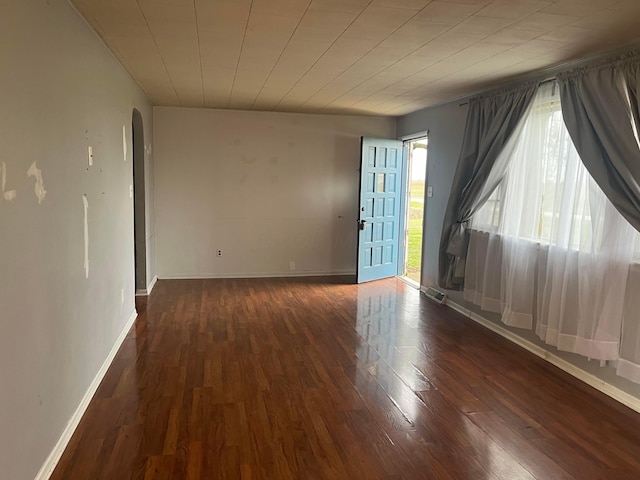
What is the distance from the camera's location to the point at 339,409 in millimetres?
3014

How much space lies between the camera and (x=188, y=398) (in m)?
3.11

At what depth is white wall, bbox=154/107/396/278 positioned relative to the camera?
665cm

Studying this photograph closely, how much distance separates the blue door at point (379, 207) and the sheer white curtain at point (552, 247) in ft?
6.60

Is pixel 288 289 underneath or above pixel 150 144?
underneath

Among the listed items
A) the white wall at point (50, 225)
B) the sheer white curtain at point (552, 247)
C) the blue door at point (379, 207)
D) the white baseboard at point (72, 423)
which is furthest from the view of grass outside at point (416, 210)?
the white wall at point (50, 225)

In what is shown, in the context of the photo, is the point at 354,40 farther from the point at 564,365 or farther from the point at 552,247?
the point at 564,365

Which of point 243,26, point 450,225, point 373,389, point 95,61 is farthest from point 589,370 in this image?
point 95,61

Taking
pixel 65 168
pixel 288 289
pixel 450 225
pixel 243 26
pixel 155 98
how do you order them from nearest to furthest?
pixel 65 168 → pixel 243 26 → pixel 450 225 → pixel 155 98 → pixel 288 289

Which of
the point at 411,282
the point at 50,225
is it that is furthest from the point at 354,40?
the point at 411,282

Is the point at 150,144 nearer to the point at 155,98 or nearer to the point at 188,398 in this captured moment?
the point at 155,98

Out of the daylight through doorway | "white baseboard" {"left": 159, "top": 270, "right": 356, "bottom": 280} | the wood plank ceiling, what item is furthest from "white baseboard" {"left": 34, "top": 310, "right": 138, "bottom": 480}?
the daylight through doorway

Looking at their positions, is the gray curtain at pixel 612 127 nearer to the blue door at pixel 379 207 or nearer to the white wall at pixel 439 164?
the white wall at pixel 439 164

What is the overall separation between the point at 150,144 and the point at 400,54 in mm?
3886

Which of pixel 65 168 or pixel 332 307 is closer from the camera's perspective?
pixel 65 168
